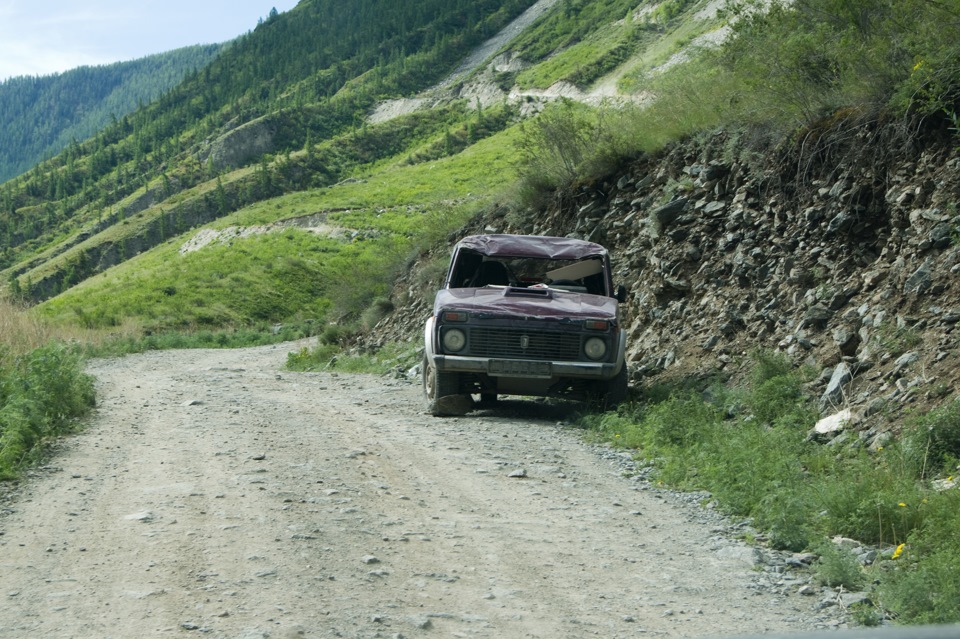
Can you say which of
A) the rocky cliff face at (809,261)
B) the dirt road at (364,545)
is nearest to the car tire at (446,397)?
the dirt road at (364,545)

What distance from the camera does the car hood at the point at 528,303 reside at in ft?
36.6

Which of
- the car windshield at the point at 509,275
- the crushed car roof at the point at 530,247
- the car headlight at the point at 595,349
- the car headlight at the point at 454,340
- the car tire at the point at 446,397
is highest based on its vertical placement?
the crushed car roof at the point at 530,247

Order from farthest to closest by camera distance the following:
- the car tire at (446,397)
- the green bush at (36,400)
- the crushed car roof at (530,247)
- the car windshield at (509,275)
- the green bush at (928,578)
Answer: the car windshield at (509,275) < the crushed car roof at (530,247) < the car tire at (446,397) < the green bush at (36,400) < the green bush at (928,578)

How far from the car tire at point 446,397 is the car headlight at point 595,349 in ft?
5.52

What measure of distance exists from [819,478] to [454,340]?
5271 millimetres

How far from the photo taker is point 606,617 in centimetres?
432

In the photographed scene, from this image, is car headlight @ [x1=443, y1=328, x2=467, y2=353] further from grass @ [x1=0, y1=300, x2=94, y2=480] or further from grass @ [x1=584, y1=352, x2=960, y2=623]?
grass @ [x1=0, y1=300, x2=94, y2=480]

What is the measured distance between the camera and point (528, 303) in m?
11.3

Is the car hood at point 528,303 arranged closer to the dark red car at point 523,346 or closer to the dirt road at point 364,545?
the dark red car at point 523,346

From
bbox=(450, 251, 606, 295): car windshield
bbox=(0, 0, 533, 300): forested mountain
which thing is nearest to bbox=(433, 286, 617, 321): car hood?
bbox=(450, 251, 606, 295): car windshield

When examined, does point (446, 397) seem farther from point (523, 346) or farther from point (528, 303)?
point (528, 303)

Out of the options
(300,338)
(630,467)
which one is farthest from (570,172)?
(300,338)

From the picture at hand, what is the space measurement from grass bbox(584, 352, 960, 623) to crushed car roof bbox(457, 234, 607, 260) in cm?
306

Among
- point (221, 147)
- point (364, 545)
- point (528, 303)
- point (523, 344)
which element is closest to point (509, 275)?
point (528, 303)
